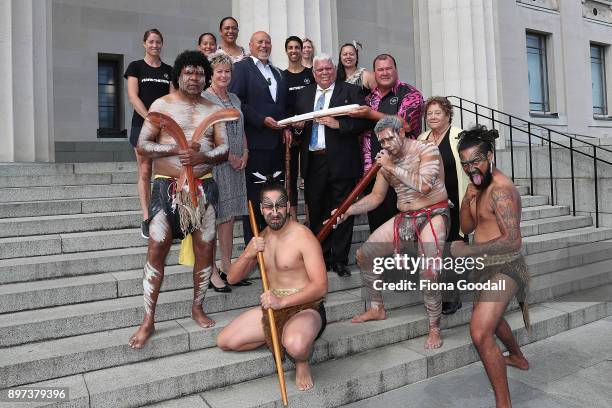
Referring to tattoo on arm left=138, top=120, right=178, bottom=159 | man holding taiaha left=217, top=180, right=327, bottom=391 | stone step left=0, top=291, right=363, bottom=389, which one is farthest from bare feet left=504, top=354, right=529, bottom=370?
tattoo on arm left=138, top=120, right=178, bottom=159

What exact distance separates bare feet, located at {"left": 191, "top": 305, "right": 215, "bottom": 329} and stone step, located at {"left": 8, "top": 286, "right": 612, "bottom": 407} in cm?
20

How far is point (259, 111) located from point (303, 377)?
2.65 meters

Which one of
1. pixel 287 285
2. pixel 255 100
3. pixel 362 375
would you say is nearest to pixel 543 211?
pixel 255 100

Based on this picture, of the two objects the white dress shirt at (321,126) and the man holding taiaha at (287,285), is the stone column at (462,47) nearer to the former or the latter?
the white dress shirt at (321,126)

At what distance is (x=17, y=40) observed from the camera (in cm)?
661

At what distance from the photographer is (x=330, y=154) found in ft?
16.0

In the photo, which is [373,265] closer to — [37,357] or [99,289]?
[99,289]

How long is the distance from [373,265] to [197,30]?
9551 millimetres

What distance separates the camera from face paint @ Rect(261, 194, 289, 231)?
3439mm

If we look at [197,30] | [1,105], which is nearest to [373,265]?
[1,105]

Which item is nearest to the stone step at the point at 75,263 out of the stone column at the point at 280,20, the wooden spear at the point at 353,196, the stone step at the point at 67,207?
the stone step at the point at 67,207

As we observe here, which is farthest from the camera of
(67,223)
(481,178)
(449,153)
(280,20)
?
(280,20)

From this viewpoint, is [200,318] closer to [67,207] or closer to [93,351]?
[93,351]

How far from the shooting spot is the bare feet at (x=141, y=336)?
356 centimetres
